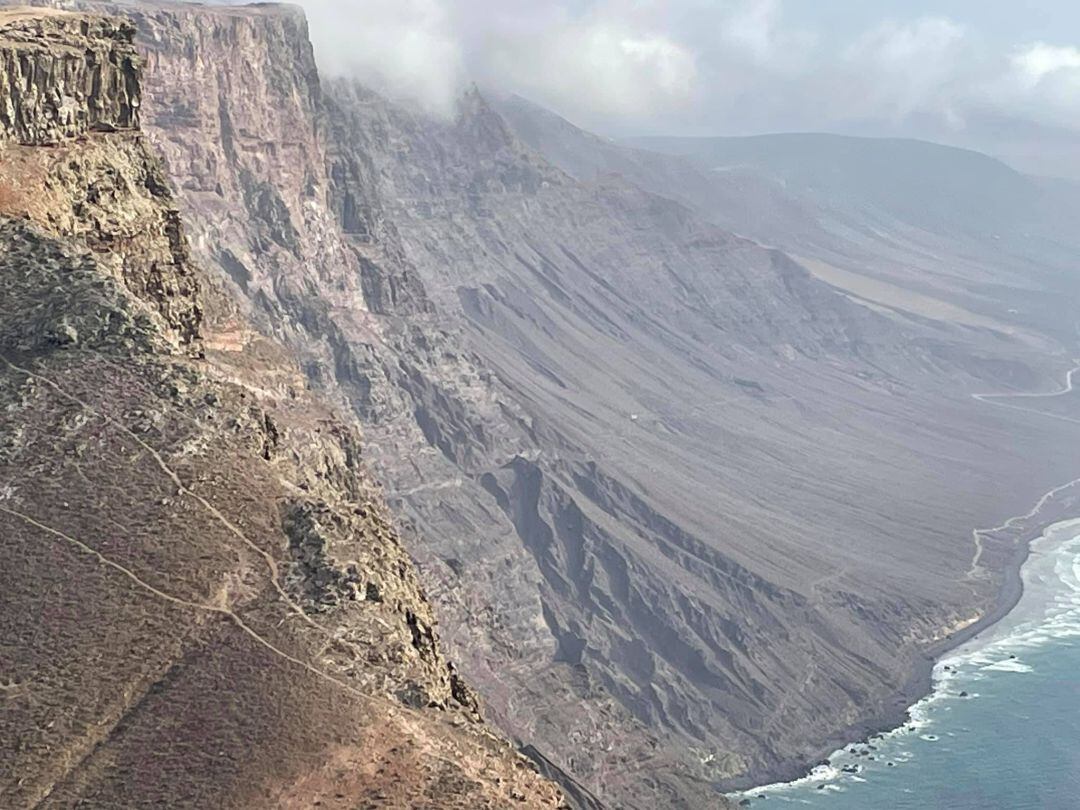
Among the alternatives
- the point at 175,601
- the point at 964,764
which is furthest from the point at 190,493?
the point at 964,764

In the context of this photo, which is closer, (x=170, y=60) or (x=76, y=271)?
(x=76, y=271)

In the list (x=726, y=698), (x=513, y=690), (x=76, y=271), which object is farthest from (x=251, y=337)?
(x=726, y=698)

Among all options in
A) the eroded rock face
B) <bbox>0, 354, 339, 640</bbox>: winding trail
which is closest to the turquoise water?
the eroded rock face

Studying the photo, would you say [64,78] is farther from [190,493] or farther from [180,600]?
[180,600]

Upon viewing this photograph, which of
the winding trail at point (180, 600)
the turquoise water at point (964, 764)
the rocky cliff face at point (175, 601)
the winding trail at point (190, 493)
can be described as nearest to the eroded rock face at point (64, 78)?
the rocky cliff face at point (175, 601)

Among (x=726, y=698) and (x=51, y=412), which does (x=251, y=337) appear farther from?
(x=726, y=698)
